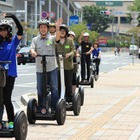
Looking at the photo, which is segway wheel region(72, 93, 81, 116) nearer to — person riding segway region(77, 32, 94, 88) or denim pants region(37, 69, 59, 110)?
denim pants region(37, 69, 59, 110)

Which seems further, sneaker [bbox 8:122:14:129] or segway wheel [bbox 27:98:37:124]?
segway wheel [bbox 27:98:37:124]

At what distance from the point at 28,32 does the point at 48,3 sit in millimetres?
20004

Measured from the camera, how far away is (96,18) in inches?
5522

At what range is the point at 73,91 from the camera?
43.8 ft

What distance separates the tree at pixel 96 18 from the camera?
138625 mm

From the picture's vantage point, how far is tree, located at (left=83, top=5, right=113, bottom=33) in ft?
455

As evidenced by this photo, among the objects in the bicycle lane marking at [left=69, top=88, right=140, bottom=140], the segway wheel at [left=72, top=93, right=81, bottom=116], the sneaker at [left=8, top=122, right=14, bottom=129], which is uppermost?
the sneaker at [left=8, top=122, right=14, bottom=129]

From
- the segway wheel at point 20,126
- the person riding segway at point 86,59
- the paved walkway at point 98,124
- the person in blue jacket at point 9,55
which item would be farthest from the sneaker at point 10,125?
the person riding segway at point 86,59

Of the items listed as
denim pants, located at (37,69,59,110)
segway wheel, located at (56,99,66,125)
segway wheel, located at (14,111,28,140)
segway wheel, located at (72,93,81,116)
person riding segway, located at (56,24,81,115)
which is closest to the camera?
segway wheel, located at (14,111,28,140)

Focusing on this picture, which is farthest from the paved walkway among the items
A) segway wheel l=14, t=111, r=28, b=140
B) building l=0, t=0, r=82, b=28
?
building l=0, t=0, r=82, b=28

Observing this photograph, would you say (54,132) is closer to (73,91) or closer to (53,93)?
(53,93)

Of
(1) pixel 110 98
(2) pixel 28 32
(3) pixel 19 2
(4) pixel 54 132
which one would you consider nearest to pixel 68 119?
(4) pixel 54 132

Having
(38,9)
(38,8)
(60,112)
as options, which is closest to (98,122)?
(60,112)

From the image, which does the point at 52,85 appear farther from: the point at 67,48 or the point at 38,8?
the point at 38,8
